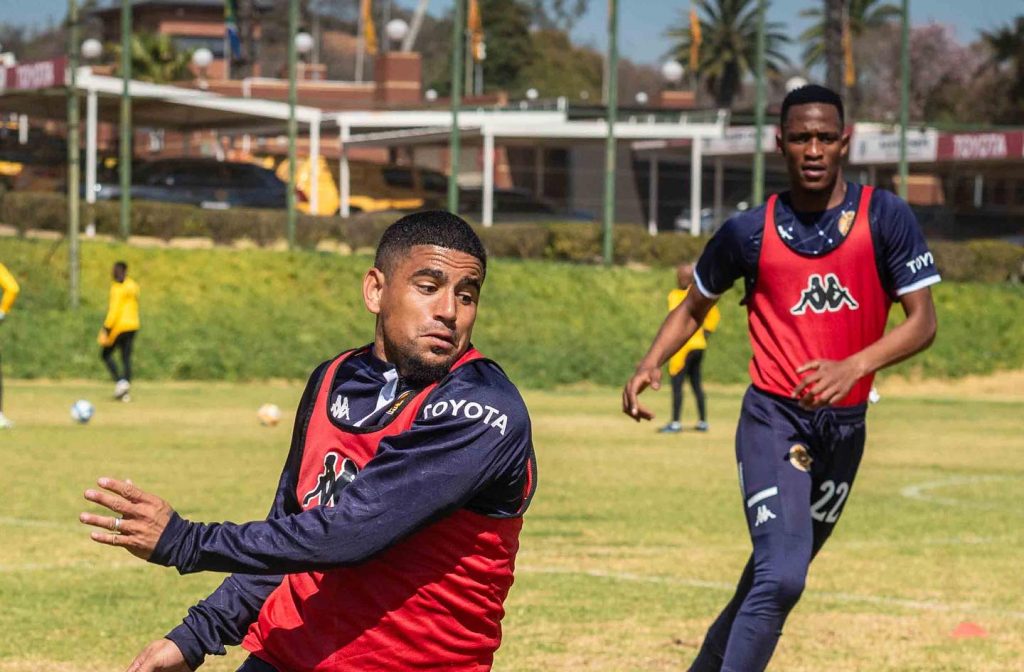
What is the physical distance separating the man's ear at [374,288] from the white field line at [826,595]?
6113mm

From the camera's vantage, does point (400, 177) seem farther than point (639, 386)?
Yes

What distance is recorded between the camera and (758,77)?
40.9 meters

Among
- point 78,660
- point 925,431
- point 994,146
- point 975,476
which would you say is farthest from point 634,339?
point 78,660

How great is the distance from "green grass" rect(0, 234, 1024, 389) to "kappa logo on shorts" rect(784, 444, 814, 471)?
2573 cm

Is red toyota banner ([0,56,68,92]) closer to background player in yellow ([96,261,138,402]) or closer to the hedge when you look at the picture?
the hedge

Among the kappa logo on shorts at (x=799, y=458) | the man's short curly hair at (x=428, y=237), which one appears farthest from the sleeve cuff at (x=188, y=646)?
the kappa logo on shorts at (x=799, y=458)

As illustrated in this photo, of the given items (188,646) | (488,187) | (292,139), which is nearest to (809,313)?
(188,646)

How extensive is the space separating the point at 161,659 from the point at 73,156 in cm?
2979

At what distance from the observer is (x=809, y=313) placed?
272 inches

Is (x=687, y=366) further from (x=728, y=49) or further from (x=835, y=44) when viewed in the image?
(x=728, y=49)

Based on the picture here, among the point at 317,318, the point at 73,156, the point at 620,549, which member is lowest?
the point at 317,318

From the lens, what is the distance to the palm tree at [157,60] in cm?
7344

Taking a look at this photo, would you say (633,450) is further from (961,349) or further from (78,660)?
(961,349)

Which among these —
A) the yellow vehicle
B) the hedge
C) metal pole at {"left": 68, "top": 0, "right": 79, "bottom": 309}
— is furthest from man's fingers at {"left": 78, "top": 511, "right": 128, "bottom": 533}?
the yellow vehicle
